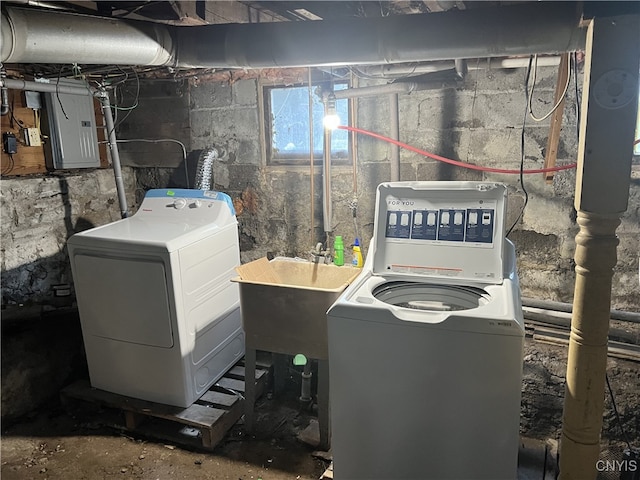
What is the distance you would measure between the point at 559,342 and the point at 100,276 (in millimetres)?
2489

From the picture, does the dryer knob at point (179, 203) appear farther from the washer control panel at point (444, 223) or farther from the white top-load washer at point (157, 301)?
the washer control panel at point (444, 223)

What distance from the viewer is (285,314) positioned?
2.39 metres

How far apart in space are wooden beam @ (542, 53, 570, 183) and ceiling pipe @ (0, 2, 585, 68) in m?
0.80

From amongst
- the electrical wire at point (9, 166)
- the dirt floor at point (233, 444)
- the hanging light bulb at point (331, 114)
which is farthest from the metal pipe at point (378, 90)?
the electrical wire at point (9, 166)

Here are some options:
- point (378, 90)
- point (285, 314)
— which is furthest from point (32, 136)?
point (378, 90)

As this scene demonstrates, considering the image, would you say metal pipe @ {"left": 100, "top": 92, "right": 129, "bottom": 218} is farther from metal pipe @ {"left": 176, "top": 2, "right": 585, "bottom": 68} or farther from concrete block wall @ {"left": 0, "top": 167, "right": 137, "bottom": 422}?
metal pipe @ {"left": 176, "top": 2, "right": 585, "bottom": 68}

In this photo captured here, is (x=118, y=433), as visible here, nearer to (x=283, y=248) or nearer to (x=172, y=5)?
(x=283, y=248)

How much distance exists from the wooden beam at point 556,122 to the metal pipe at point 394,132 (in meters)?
0.81

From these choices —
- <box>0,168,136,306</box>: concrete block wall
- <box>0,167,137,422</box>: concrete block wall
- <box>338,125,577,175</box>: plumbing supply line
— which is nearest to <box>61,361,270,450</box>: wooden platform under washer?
<box>0,167,137,422</box>: concrete block wall

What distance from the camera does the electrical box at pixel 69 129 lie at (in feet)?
10.2

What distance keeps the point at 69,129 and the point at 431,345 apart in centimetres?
283

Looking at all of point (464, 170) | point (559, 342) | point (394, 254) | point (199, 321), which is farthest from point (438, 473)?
point (464, 170)

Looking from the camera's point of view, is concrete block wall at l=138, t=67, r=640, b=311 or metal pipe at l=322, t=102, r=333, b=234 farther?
metal pipe at l=322, t=102, r=333, b=234

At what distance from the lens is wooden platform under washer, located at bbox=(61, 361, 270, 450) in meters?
2.51
